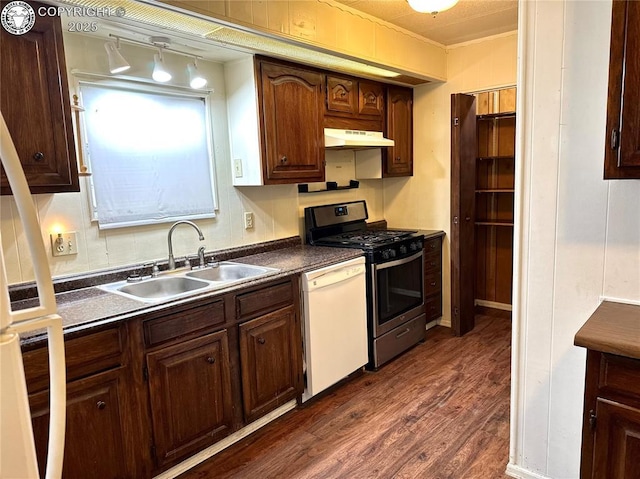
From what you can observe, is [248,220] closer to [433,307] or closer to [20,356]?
[433,307]

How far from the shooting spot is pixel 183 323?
2.03 metres

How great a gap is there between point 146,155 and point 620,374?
2.41 meters

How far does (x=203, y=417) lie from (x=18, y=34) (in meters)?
1.83

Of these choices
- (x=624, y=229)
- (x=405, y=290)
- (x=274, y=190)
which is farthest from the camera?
(x=405, y=290)

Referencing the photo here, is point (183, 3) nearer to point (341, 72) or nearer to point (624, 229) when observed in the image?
point (341, 72)

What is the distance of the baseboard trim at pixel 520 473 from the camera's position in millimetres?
1946

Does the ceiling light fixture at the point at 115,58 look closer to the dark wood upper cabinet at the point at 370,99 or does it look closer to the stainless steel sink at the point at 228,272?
the stainless steel sink at the point at 228,272

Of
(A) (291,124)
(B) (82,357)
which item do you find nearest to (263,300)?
(B) (82,357)

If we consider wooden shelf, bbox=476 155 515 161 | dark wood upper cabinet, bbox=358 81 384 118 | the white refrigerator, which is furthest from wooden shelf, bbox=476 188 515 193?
the white refrigerator

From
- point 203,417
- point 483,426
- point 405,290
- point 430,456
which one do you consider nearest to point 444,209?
point 405,290

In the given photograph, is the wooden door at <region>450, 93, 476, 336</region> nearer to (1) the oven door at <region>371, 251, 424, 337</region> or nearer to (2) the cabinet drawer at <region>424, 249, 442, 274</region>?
(2) the cabinet drawer at <region>424, 249, 442, 274</region>

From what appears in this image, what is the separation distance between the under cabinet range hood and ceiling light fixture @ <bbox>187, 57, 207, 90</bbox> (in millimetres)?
925

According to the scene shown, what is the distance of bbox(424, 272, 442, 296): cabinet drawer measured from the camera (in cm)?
379

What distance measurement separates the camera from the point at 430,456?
219 cm
